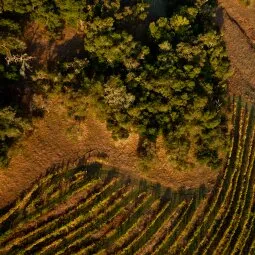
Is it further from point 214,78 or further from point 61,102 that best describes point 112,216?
point 214,78

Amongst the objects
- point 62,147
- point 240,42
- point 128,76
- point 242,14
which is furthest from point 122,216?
point 242,14

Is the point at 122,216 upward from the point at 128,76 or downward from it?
downward

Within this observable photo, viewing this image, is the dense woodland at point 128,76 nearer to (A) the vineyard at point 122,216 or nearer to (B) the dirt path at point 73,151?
(B) the dirt path at point 73,151

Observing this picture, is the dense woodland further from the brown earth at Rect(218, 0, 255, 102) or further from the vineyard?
the brown earth at Rect(218, 0, 255, 102)

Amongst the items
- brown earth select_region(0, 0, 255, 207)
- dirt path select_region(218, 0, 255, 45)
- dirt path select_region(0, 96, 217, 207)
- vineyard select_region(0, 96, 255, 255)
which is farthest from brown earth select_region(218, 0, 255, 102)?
brown earth select_region(0, 0, 255, 207)

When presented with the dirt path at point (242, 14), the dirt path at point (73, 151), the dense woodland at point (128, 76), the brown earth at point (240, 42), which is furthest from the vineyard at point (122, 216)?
the dirt path at point (242, 14)

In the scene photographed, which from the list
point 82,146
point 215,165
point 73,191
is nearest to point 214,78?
point 215,165

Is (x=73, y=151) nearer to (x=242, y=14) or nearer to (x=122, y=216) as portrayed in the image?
(x=122, y=216)
